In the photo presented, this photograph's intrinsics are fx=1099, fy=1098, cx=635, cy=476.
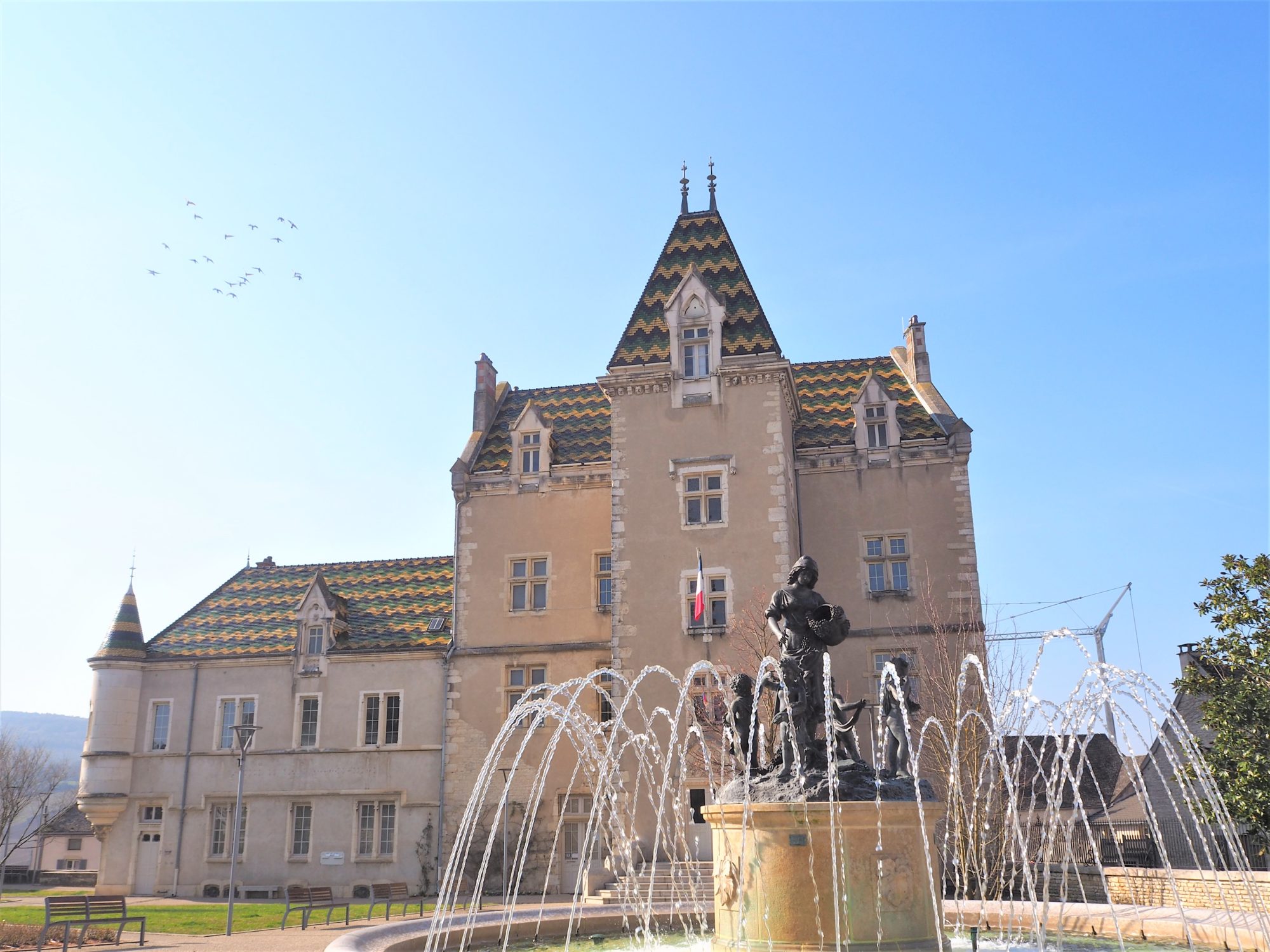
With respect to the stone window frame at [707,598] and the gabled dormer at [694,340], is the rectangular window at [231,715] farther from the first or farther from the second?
the gabled dormer at [694,340]

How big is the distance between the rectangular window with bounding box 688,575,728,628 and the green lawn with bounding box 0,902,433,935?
10.1 meters

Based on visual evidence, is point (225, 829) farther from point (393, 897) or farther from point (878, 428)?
point (878, 428)

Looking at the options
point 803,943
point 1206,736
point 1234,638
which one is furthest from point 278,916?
point 1206,736

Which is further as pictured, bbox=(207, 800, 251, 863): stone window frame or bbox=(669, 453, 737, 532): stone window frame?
bbox=(207, 800, 251, 863): stone window frame

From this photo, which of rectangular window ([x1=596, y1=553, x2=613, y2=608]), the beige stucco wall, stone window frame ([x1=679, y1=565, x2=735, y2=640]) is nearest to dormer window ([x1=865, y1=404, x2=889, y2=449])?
stone window frame ([x1=679, y1=565, x2=735, y2=640])

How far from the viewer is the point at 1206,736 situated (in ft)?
117

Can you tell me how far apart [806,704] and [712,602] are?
19.0 meters

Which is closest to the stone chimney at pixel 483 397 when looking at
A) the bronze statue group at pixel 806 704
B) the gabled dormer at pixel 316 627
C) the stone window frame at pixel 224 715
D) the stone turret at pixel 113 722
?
the gabled dormer at pixel 316 627

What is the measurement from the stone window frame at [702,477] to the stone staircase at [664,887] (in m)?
9.14

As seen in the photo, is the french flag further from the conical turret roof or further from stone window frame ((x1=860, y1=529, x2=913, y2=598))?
the conical turret roof

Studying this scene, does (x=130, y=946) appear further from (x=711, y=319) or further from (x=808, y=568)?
(x=711, y=319)

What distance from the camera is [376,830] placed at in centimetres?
3353

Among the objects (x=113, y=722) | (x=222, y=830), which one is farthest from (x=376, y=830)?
(x=113, y=722)

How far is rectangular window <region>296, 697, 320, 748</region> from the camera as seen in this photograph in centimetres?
3528
